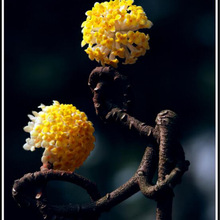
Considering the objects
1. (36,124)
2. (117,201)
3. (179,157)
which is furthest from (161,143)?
(36,124)

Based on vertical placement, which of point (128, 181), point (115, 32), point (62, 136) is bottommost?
point (128, 181)

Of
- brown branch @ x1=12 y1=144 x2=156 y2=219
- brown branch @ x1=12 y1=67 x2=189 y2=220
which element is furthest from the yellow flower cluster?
brown branch @ x1=12 y1=144 x2=156 y2=219

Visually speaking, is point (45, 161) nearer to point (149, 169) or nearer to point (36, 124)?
point (36, 124)

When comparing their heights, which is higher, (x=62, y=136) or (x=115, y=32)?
(x=115, y=32)

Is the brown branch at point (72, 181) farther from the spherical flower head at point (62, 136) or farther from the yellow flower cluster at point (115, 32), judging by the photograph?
the yellow flower cluster at point (115, 32)

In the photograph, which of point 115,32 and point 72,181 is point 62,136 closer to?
point 72,181

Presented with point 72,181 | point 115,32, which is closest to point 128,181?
point 72,181
